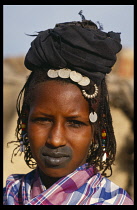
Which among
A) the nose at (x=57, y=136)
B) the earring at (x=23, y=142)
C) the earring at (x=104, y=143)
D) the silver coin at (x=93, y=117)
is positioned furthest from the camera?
the earring at (x=23, y=142)

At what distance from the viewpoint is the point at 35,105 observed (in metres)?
2.14

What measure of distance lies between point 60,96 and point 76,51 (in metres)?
0.28

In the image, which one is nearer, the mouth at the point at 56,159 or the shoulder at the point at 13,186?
the mouth at the point at 56,159

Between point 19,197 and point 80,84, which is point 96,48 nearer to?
point 80,84

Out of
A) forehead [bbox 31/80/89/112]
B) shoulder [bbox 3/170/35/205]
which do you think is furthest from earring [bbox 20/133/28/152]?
forehead [bbox 31/80/89/112]

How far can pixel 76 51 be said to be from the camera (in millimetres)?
2088

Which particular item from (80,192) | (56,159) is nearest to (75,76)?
(56,159)

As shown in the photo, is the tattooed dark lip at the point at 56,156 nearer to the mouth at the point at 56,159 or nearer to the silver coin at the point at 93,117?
the mouth at the point at 56,159

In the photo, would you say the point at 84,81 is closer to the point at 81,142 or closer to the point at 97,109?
the point at 97,109

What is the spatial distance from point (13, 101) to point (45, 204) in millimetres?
3751

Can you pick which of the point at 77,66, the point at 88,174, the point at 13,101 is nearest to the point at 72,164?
the point at 88,174

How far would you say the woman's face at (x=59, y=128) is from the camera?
2.04m

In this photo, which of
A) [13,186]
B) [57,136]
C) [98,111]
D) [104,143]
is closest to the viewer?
[57,136]

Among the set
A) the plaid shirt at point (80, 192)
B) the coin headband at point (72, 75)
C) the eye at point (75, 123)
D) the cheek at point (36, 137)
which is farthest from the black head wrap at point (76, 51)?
the plaid shirt at point (80, 192)
